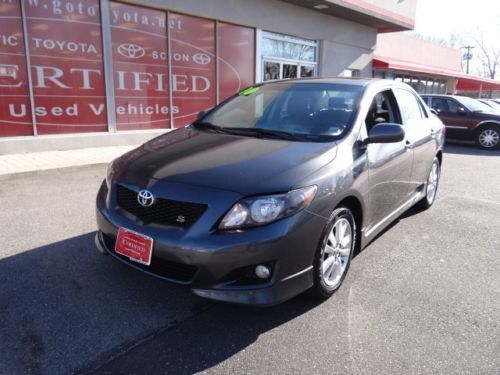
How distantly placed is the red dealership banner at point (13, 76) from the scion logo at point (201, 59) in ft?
13.5

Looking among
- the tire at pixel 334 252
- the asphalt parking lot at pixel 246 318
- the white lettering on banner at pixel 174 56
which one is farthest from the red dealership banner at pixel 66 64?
the tire at pixel 334 252

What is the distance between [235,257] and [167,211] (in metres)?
0.53

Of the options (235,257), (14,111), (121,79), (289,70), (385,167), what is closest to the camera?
(235,257)

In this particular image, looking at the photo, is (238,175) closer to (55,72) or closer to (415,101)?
(415,101)

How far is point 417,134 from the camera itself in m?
4.51

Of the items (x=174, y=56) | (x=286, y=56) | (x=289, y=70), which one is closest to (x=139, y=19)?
(x=174, y=56)

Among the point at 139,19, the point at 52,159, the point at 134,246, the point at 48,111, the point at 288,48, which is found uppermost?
the point at 139,19

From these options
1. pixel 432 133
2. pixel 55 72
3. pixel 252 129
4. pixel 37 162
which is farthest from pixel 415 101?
pixel 55 72

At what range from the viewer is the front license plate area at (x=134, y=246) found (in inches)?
101

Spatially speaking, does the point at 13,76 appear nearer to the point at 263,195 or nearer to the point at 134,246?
the point at 134,246

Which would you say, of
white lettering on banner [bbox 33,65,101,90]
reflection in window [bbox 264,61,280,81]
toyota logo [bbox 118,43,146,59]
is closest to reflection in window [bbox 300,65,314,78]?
reflection in window [bbox 264,61,280,81]

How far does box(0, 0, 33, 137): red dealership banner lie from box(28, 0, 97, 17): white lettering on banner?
1.65 ft

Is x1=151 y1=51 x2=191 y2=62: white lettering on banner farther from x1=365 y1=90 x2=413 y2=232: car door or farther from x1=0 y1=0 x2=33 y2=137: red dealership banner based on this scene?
x1=365 y1=90 x2=413 y2=232: car door

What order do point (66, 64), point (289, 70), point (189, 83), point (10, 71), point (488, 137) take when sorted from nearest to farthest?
1. point (10, 71)
2. point (66, 64)
3. point (189, 83)
4. point (488, 137)
5. point (289, 70)
